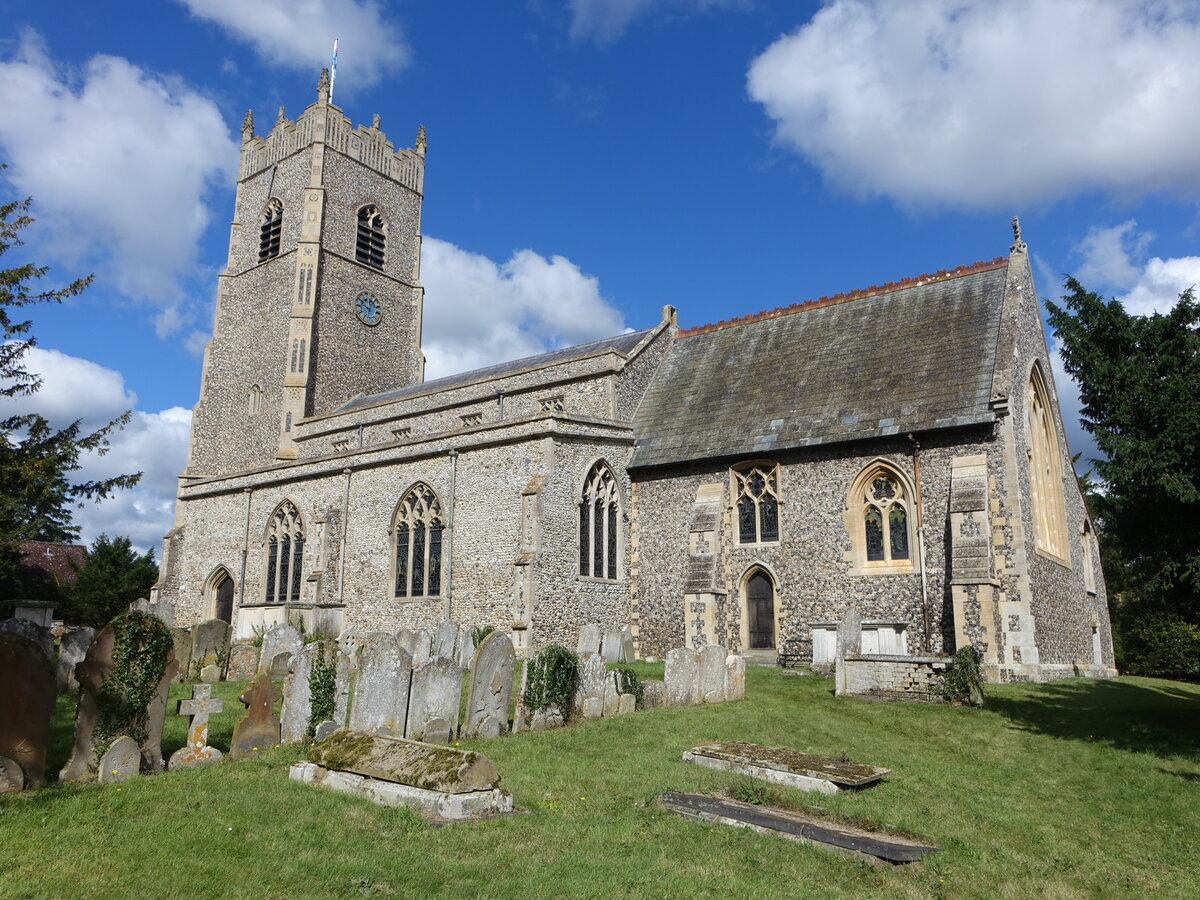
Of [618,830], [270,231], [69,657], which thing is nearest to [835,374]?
[618,830]

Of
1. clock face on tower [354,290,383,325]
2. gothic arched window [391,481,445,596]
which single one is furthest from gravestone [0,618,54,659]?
clock face on tower [354,290,383,325]

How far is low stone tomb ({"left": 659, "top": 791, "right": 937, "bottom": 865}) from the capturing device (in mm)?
6511

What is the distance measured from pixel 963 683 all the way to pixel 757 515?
7.21 m

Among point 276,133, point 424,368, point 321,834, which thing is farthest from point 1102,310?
point 276,133

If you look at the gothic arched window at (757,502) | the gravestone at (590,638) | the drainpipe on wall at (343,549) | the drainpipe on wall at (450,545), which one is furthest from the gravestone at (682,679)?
the drainpipe on wall at (343,549)

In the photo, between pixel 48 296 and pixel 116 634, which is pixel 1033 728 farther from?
pixel 48 296

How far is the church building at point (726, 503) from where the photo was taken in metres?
17.5

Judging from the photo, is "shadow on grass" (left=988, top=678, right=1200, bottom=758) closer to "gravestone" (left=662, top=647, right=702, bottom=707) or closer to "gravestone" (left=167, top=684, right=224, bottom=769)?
"gravestone" (left=662, top=647, right=702, bottom=707)

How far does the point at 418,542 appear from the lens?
72.5 feet

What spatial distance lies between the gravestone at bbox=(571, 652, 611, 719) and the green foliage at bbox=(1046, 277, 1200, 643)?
7.27 meters

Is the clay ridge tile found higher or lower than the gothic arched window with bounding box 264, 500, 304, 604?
higher

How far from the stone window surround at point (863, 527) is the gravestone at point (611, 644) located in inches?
216

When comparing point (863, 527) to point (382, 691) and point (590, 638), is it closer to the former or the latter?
point (590, 638)

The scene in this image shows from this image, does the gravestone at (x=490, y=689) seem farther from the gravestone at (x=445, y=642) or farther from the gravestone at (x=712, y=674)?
the gravestone at (x=445, y=642)
